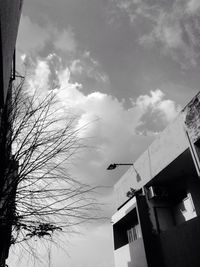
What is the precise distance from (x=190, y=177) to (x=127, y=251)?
5.85 metres

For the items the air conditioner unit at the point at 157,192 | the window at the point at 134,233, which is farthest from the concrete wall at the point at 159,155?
the window at the point at 134,233

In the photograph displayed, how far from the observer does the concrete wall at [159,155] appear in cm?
902

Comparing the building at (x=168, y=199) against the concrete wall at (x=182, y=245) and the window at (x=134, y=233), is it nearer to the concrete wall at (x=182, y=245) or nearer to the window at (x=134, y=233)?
the concrete wall at (x=182, y=245)

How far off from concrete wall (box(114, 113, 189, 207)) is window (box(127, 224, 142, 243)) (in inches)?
73.4

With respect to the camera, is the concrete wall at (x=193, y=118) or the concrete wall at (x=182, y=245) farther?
the concrete wall at (x=193, y=118)

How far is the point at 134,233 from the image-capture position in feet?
44.9

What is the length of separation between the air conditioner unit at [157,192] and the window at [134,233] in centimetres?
342

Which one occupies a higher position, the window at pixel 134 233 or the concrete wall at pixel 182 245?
the window at pixel 134 233

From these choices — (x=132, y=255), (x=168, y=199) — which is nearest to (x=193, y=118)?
(x=168, y=199)

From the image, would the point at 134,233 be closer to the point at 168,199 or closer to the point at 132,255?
the point at 132,255

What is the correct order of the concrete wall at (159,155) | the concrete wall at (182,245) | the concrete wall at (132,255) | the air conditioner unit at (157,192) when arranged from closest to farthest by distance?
the concrete wall at (182,245), the concrete wall at (159,155), the concrete wall at (132,255), the air conditioner unit at (157,192)

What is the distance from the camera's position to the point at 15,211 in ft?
13.0

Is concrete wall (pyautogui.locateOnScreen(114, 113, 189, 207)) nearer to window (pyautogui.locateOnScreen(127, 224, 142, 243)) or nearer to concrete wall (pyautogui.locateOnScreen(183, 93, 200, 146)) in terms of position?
concrete wall (pyautogui.locateOnScreen(183, 93, 200, 146))

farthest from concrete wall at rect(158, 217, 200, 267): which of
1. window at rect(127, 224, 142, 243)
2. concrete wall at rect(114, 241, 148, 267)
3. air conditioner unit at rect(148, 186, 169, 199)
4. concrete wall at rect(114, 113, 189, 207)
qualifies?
window at rect(127, 224, 142, 243)
